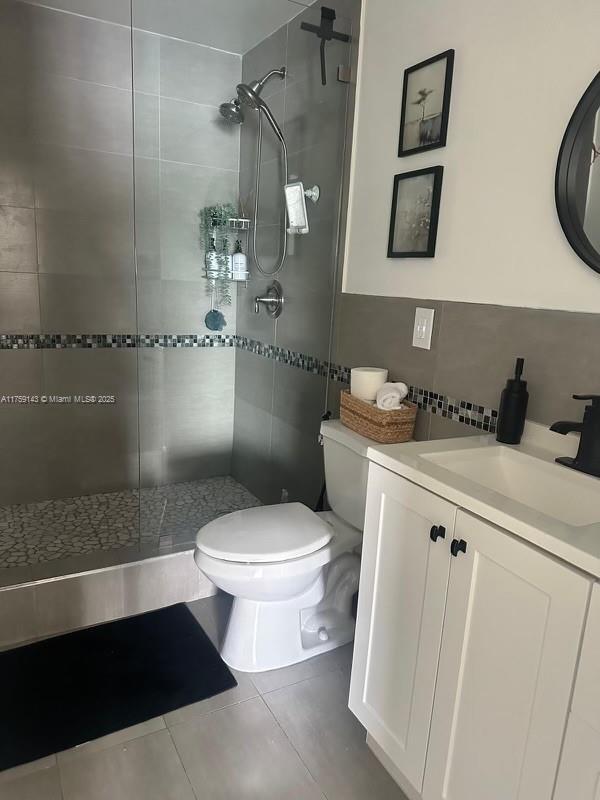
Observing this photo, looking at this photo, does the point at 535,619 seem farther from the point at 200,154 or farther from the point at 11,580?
the point at 200,154

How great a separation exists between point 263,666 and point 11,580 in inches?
37.6

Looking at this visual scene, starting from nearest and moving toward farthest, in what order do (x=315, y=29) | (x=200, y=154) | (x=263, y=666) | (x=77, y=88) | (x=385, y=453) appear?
1. (x=385, y=453)
2. (x=263, y=666)
3. (x=315, y=29)
4. (x=77, y=88)
5. (x=200, y=154)

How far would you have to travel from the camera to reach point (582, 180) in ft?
4.56

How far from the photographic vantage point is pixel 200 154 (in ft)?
9.47

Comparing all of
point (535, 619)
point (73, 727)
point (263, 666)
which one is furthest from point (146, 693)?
point (535, 619)

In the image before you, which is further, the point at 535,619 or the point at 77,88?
the point at 77,88

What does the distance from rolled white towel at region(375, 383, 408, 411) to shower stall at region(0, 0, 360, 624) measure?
553 mm

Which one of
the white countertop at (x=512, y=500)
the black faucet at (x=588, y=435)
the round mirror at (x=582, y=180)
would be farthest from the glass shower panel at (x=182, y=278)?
the round mirror at (x=582, y=180)

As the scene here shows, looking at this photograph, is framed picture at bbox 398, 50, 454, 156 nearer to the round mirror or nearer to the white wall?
the white wall

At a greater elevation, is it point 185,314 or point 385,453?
point 185,314

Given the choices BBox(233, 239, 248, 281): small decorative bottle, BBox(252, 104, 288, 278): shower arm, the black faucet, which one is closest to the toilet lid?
the black faucet

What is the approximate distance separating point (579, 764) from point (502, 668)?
0.19 metres

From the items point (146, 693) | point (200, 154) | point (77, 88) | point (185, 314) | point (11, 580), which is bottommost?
point (146, 693)

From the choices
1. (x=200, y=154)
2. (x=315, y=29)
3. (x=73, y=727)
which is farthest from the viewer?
(x=200, y=154)
